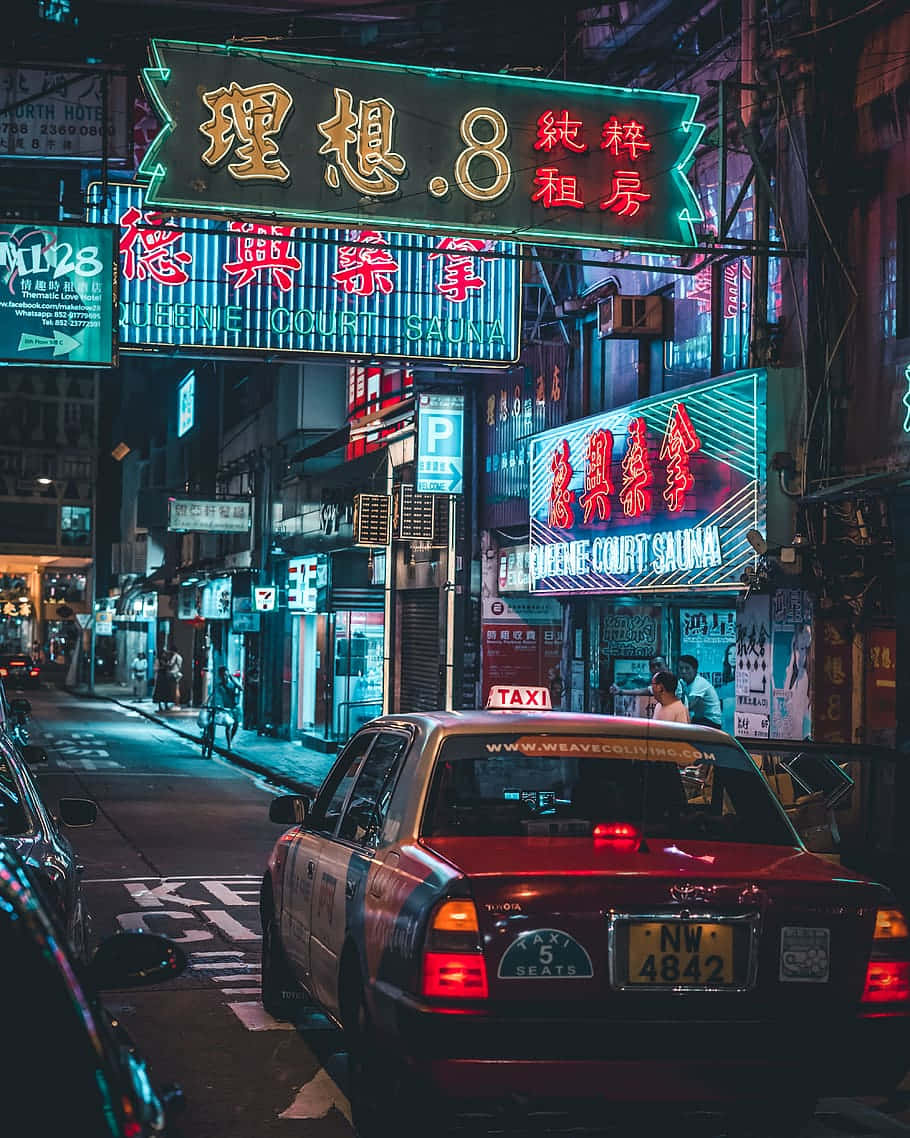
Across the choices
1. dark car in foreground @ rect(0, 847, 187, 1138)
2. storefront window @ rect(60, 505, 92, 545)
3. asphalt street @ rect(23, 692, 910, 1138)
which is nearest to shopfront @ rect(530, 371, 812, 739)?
asphalt street @ rect(23, 692, 910, 1138)

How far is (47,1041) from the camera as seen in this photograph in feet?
9.48

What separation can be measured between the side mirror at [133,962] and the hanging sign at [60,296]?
1725 cm

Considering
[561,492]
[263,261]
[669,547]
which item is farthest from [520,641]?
[669,547]

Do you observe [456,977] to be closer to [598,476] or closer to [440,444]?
[598,476]

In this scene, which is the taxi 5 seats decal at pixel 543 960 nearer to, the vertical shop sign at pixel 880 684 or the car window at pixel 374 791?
the car window at pixel 374 791

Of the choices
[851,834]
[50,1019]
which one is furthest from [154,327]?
[50,1019]

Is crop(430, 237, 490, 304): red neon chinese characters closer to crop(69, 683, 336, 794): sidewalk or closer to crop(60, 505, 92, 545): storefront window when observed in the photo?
crop(69, 683, 336, 794): sidewalk

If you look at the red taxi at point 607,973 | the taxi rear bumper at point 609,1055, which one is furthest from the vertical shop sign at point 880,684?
the taxi rear bumper at point 609,1055

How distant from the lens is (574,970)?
17.6 feet

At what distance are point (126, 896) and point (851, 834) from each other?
6.47m

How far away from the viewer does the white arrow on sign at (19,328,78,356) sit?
2072cm

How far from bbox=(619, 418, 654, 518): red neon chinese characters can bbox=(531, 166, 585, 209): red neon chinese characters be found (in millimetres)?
4061

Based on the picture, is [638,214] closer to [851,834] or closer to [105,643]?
[851,834]

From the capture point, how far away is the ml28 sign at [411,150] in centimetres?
1459
